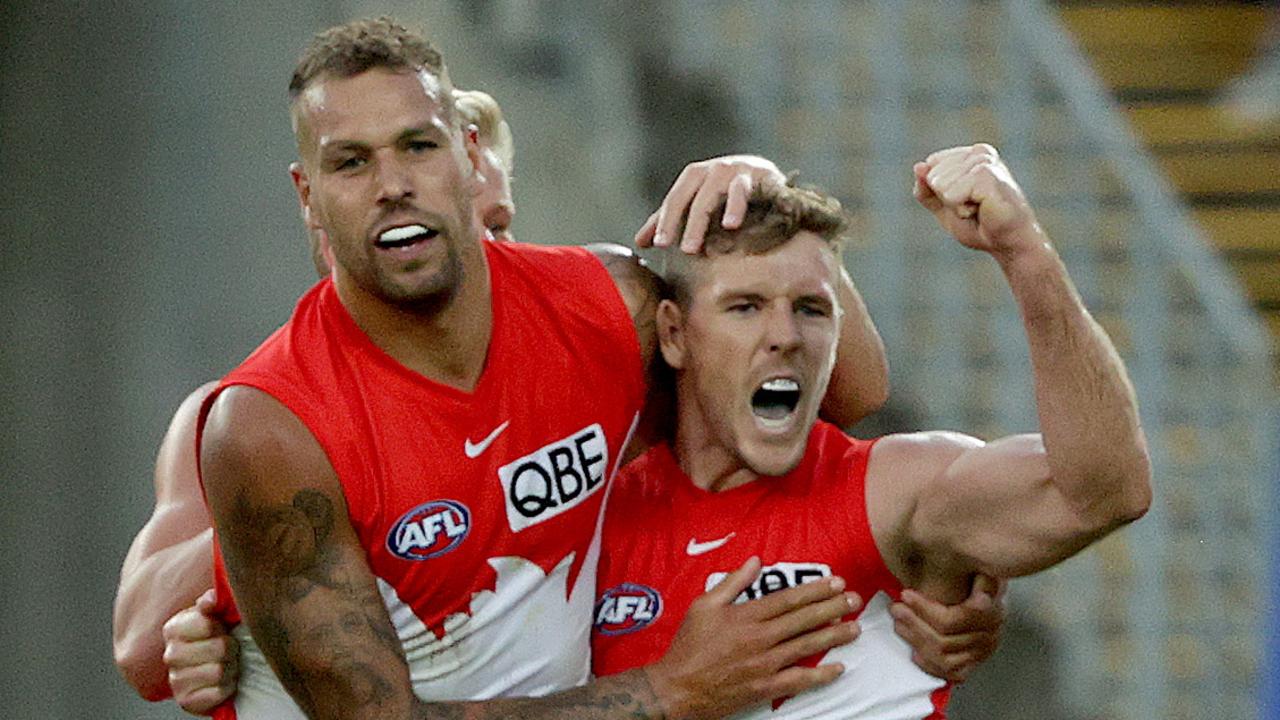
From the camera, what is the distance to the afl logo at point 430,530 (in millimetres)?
2809

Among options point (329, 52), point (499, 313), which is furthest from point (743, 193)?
point (329, 52)

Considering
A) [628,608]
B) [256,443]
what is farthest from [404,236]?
[628,608]

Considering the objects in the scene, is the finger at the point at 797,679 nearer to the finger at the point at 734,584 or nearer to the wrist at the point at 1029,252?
the finger at the point at 734,584

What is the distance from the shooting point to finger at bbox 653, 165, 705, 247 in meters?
3.08

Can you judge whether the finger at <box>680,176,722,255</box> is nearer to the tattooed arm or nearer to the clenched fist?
the clenched fist

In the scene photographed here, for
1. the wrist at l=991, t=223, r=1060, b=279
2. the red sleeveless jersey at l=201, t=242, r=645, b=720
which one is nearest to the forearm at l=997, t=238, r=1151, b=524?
the wrist at l=991, t=223, r=1060, b=279

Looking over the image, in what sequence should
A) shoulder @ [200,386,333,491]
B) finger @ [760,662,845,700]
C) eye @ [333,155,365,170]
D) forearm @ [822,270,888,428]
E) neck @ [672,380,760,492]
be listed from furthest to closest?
forearm @ [822,270,888,428] < neck @ [672,380,760,492] < finger @ [760,662,845,700] < eye @ [333,155,365,170] < shoulder @ [200,386,333,491]

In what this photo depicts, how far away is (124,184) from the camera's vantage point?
5.91m

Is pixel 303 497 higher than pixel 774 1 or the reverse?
the reverse

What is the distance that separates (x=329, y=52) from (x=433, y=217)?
0.91 feet

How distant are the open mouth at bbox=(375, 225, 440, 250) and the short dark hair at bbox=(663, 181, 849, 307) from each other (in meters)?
0.47

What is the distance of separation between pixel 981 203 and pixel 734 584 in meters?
0.66

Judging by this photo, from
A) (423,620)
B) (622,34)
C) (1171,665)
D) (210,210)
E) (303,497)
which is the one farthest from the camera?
(210,210)

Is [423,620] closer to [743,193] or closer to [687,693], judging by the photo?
[687,693]
